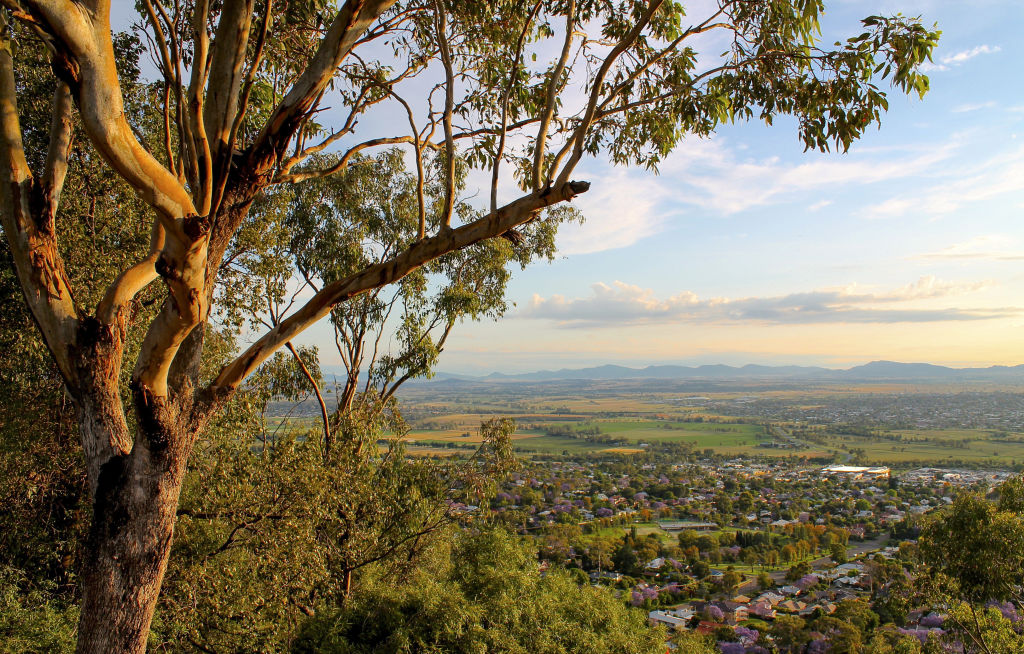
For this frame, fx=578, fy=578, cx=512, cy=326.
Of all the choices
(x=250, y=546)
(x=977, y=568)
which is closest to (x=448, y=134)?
(x=250, y=546)

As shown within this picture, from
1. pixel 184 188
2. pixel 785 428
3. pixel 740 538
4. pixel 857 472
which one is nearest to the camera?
pixel 184 188

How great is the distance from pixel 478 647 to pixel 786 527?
848 inches

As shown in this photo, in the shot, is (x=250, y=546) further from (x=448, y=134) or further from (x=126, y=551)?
(x=448, y=134)

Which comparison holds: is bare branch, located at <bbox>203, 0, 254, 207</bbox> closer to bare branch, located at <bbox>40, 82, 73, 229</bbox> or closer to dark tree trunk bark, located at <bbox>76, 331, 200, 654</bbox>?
bare branch, located at <bbox>40, 82, 73, 229</bbox>

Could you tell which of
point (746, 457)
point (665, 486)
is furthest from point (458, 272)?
point (746, 457)

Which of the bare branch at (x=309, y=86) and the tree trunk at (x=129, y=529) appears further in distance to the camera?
the bare branch at (x=309, y=86)

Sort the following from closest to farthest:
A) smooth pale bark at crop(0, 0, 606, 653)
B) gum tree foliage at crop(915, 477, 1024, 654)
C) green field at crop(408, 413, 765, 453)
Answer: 1. smooth pale bark at crop(0, 0, 606, 653)
2. gum tree foliage at crop(915, 477, 1024, 654)
3. green field at crop(408, 413, 765, 453)

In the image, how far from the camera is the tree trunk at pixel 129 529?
89.4 inches

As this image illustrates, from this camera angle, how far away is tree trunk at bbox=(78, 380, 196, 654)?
2.27 m

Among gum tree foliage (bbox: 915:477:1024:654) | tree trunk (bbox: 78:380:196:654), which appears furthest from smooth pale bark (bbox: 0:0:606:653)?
gum tree foliage (bbox: 915:477:1024:654)

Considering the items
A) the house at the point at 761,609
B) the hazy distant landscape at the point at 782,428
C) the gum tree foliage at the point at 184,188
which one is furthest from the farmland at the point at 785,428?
the gum tree foliage at the point at 184,188

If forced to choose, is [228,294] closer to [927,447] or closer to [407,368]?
[407,368]

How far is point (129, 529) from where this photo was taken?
2326mm

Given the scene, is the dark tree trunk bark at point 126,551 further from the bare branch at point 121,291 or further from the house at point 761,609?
the house at point 761,609
